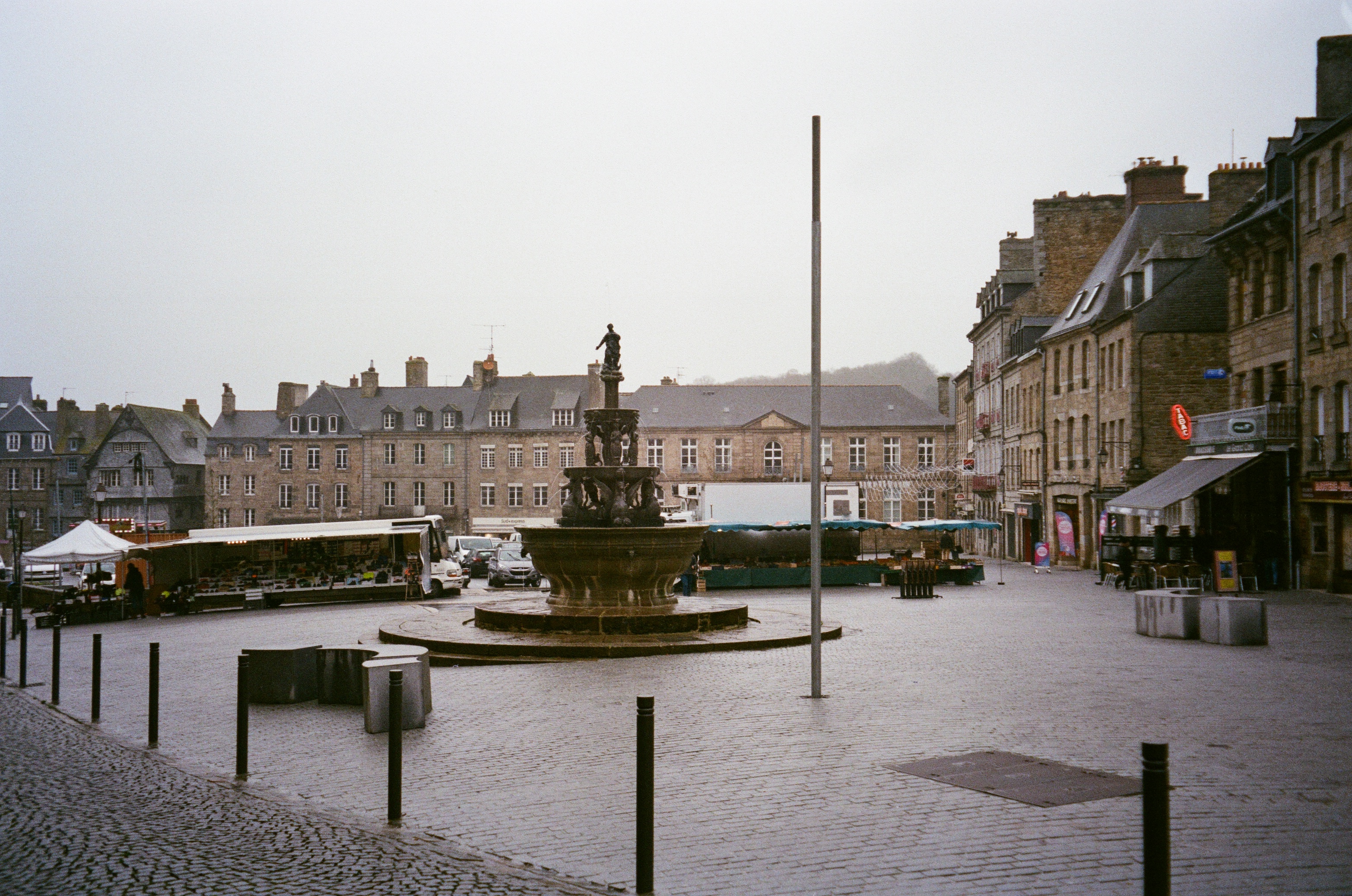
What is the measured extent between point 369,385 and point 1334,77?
6158 centimetres

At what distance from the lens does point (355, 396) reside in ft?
260

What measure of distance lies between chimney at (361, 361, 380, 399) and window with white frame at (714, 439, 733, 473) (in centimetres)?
2363

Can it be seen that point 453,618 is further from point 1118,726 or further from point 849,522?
point 849,522

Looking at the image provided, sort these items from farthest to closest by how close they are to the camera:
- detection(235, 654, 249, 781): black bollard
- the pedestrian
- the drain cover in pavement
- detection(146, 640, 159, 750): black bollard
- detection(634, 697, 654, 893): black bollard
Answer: the pedestrian
detection(146, 640, 159, 750): black bollard
detection(235, 654, 249, 781): black bollard
the drain cover in pavement
detection(634, 697, 654, 893): black bollard

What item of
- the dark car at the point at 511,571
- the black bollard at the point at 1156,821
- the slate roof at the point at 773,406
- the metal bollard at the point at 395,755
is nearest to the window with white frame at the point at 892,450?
the slate roof at the point at 773,406

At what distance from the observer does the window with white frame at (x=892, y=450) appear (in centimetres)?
7606

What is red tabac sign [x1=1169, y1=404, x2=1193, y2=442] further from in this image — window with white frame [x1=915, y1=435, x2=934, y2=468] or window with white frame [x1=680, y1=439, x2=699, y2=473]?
window with white frame [x1=680, y1=439, x2=699, y2=473]

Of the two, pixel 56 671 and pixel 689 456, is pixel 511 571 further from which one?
pixel 689 456

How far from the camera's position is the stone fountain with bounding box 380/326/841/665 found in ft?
55.8

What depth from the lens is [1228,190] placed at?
41594mm

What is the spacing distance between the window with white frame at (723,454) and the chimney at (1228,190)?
38.2 metres

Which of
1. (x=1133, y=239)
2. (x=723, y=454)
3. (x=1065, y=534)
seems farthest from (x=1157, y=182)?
(x=723, y=454)

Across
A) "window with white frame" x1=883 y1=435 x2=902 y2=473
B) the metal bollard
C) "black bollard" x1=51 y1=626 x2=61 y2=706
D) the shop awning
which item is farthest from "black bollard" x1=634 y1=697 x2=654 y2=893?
"window with white frame" x1=883 y1=435 x2=902 y2=473

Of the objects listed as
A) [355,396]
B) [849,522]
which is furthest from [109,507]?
[849,522]
